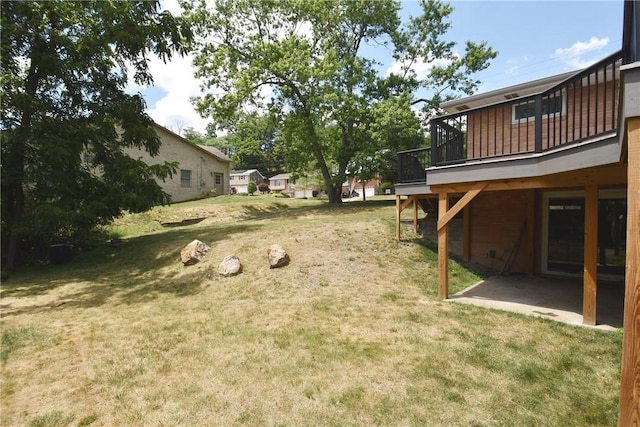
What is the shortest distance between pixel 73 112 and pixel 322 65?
420 inches

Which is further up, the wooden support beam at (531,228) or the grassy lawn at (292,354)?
the wooden support beam at (531,228)

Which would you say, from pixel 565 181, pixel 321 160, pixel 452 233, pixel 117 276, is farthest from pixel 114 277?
pixel 321 160

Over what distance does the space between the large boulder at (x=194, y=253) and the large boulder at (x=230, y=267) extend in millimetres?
1065

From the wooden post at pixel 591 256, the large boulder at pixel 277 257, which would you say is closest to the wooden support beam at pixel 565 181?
the wooden post at pixel 591 256

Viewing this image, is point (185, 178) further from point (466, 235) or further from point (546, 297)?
point (546, 297)

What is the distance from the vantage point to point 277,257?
7914mm

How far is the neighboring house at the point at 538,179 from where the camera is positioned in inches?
181

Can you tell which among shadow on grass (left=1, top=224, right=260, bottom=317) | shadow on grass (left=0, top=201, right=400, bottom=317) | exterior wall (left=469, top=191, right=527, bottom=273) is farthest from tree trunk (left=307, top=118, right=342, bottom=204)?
exterior wall (left=469, top=191, right=527, bottom=273)

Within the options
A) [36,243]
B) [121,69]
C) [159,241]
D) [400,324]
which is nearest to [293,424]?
[400,324]

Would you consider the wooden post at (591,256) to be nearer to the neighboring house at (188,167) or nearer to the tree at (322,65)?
the tree at (322,65)

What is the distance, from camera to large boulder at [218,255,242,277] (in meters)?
7.76

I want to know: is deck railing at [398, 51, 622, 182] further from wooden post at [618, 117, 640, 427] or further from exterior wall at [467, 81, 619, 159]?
wooden post at [618, 117, 640, 427]

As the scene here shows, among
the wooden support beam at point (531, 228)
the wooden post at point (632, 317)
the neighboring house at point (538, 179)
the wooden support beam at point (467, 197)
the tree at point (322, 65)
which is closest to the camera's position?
the wooden post at point (632, 317)

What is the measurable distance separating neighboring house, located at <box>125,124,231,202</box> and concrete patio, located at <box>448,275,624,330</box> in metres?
20.2
